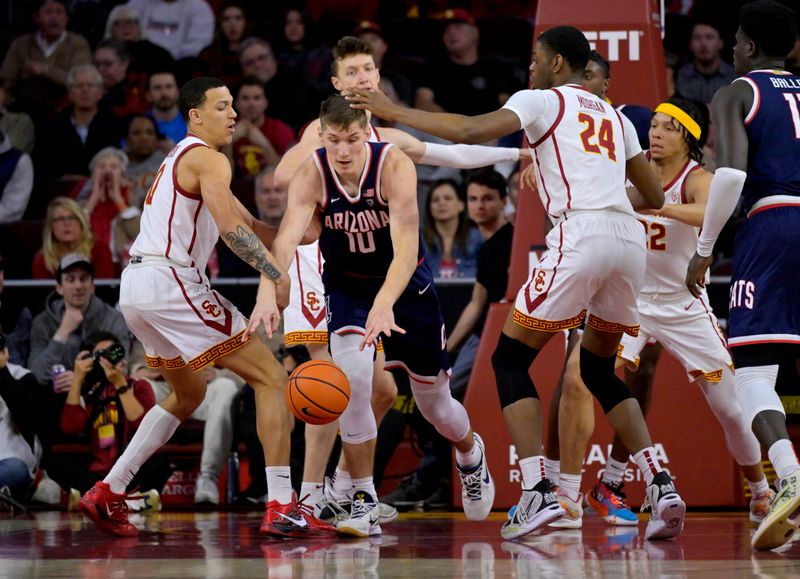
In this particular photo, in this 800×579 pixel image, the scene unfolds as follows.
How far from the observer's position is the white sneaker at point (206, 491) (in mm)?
9945

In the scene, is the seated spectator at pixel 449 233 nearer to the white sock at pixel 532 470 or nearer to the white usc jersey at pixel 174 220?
the white usc jersey at pixel 174 220

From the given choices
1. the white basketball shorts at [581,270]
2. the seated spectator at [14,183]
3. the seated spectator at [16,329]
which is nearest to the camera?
the white basketball shorts at [581,270]

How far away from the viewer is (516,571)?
5293mm

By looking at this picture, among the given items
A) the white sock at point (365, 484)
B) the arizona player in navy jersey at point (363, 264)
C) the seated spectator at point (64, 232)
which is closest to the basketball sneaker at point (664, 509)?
the arizona player in navy jersey at point (363, 264)

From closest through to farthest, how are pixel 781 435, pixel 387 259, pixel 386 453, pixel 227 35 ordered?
pixel 781 435 < pixel 387 259 < pixel 386 453 < pixel 227 35

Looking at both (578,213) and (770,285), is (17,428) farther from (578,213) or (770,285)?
(770,285)

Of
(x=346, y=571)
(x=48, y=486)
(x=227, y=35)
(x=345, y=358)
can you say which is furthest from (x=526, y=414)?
(x=227, y=35)

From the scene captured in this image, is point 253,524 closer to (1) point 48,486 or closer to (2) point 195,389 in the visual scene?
(2) point 195,389

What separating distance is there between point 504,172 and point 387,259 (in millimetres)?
5631

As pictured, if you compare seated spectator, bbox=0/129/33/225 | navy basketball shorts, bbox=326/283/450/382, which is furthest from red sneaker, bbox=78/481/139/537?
seated spectator, bbox=0/129/33/225

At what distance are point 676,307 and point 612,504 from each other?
1.20m

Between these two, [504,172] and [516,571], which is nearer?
[516,571]

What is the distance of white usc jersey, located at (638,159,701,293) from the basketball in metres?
2.27

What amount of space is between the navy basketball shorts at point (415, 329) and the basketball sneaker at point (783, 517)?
2062 millimetres
